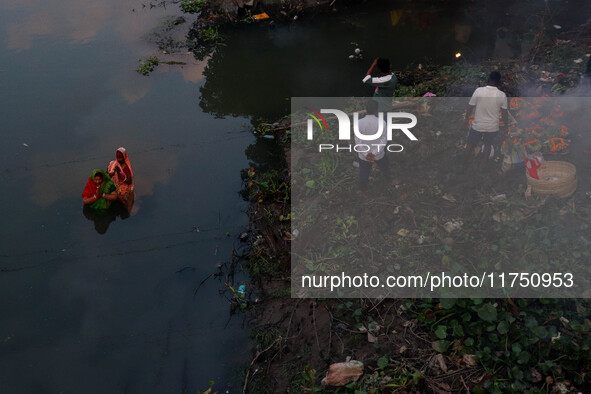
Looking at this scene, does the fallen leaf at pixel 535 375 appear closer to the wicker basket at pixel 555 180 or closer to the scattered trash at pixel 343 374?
the scattered trash at pixel 343 374

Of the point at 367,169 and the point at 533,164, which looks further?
the point at 367,169

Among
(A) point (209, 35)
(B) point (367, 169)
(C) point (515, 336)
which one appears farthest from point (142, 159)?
(C) point (515, 336)

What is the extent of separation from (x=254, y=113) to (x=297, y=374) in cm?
527

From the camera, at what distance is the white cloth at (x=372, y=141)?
4867 millimetres

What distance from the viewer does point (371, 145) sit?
5055 mm

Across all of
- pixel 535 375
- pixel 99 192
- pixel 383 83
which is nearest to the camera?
pixel 535 375

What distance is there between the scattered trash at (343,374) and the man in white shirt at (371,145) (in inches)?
90.6

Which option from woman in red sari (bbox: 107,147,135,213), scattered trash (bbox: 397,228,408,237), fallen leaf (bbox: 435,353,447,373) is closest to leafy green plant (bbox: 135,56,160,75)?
woman in red sari (bbox: 107,147,135,213)

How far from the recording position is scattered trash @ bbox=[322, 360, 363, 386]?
3.96m

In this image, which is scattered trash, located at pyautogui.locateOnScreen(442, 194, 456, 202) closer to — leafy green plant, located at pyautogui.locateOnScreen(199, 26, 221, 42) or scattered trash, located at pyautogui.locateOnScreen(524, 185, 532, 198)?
scattered trash, located at pyautogui.locateOnScreen(524, 185, 532, 198)

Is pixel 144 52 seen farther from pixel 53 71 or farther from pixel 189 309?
pixel 189 309

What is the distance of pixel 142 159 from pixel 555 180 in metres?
5.89

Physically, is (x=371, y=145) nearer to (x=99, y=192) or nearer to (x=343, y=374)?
(x=343, y=374)

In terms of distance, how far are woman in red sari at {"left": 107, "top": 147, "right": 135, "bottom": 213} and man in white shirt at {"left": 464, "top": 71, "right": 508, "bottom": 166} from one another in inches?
178
